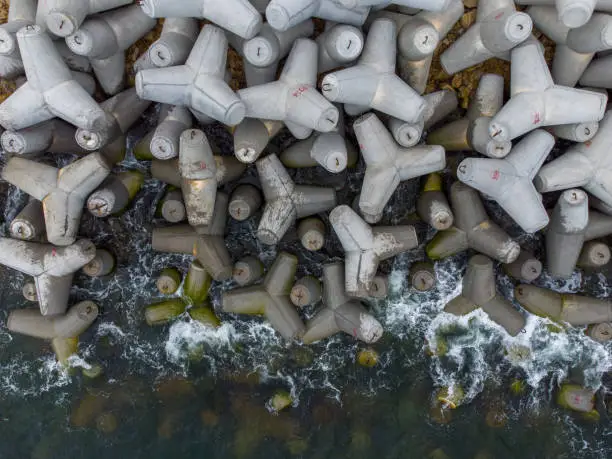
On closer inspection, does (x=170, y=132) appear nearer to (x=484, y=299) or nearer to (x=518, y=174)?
(x=518, y=174)

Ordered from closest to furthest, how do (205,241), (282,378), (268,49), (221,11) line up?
(221,11), (268,49), (205,241), (282,378)

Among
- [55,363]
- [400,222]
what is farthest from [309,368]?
[55,363]

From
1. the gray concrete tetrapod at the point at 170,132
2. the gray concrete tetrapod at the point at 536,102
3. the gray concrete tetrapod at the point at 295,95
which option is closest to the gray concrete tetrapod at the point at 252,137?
the gray concrete tetrapod at the point at 295,95

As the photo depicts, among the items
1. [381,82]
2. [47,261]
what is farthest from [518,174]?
[47,261]

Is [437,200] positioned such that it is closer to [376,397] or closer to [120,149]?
[376,397]

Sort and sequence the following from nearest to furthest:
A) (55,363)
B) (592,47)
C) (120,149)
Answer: (592,47)
(120,149)
(55,363)

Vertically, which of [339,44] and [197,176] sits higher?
[339,44]
